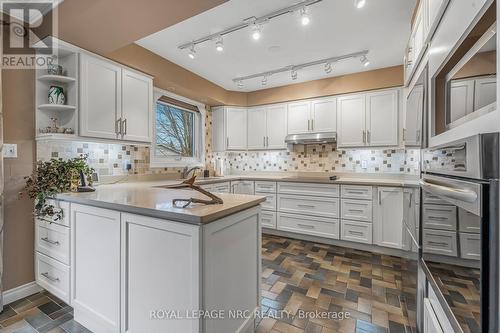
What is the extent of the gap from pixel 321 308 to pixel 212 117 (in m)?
3.57

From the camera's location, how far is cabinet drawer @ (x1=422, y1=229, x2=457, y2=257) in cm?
86

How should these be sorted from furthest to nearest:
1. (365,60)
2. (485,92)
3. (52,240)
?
(365,60) < (52,240) < (485,92)

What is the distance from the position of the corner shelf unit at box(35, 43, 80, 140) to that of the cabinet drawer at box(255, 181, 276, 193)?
2.53m

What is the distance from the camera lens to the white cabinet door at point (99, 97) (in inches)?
85.5

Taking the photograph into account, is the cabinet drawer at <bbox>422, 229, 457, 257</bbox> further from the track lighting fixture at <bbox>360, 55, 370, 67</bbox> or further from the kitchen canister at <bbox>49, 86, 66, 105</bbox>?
the kitchen canister at <bbox>49, 86, 66, 105</bbox>

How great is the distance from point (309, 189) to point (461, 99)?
264cm

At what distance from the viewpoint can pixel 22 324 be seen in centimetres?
170

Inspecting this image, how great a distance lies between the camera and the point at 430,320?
1.06m

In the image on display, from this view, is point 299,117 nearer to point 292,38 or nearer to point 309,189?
point 309,189

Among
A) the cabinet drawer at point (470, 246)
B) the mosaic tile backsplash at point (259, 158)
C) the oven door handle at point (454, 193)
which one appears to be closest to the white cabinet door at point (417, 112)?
the mosaic tile backsplash at point (259, 158)

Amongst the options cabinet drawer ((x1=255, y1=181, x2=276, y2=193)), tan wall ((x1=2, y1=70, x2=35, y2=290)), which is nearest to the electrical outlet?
tan wall ((x1=2, y1=70, x2=35, y2=290))

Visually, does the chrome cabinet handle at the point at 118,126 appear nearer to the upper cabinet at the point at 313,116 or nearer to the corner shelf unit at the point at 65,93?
the corner shelf unit at the point at 65,93

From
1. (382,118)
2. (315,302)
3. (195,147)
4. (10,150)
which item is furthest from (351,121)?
(10,150)

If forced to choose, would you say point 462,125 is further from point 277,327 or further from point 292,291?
point 292,291
